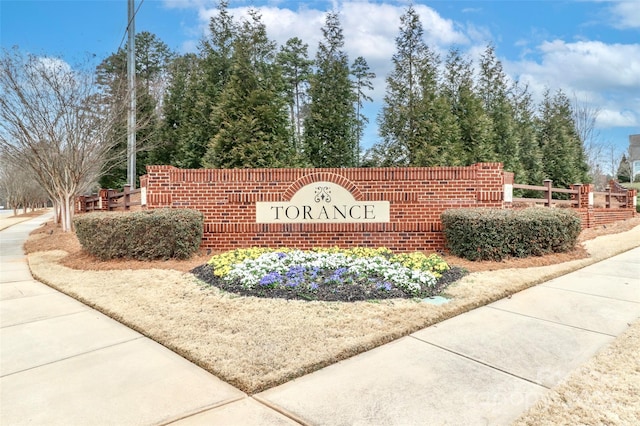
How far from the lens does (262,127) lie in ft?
43.7

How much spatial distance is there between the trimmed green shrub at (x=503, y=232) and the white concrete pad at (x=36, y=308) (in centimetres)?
581

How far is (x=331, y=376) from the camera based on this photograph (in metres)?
3.01

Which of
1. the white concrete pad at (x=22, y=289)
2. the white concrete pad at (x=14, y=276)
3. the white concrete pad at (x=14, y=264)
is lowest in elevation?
the white concrete pad at (x=22, y=289)

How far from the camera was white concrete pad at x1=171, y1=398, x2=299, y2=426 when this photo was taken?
95.2 inches

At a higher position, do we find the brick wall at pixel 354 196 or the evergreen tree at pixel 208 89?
the evergreen tree at pixel 208 89

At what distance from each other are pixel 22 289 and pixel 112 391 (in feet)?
14.6

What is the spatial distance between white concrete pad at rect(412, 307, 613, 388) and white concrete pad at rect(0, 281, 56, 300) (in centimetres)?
536

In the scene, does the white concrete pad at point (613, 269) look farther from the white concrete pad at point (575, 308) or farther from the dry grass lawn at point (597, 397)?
the dry grass lawn at point (597, 397)

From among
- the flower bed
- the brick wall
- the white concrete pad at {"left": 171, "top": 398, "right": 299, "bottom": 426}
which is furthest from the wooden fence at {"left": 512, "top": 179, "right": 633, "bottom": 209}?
the white concrete pad at {"left": 171, "top": 398, "right": 299, "bottom": 426}

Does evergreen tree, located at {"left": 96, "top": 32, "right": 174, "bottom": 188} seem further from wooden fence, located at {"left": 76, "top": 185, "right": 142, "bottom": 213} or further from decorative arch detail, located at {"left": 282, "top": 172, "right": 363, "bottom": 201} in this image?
decorative arch detail, located at {"left": 282, "top": 172, "right": 363, "bottom": 201}

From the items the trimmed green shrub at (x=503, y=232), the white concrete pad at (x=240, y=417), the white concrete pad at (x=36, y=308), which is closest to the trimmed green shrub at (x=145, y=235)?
the white concrete pad at (x=36, y=308)

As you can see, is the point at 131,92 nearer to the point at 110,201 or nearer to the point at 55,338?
the point at 110,201

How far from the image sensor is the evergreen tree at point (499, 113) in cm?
1865

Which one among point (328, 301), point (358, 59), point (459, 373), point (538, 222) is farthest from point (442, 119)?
point (459, 373)
